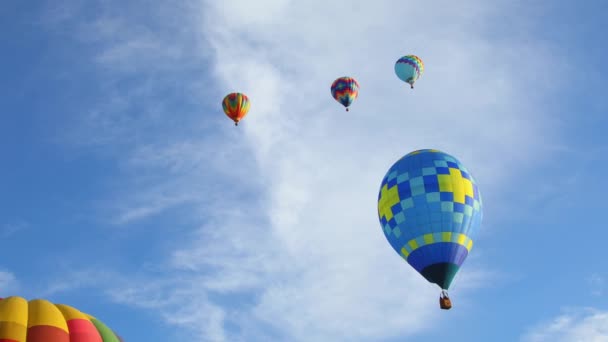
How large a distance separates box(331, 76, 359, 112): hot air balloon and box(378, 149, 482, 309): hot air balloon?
1528 cm

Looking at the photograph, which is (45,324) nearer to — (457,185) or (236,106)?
(457,185)

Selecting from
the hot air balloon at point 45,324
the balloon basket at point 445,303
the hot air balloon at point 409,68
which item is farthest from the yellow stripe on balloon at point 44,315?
the hot air balloon at point 409,68

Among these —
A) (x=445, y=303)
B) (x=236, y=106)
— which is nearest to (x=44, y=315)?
(x=445, y=303)

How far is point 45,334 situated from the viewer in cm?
2306

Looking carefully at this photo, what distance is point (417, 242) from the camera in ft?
109

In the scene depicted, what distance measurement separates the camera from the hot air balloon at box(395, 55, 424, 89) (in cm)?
5093

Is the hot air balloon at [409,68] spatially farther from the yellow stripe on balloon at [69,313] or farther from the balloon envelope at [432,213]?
the yellow stripe on balloon at [69,313]

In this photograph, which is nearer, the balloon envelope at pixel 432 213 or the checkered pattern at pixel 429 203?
the balloon envelope at pixel 432 213

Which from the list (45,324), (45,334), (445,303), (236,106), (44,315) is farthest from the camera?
(236,106)

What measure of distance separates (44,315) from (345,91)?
2996cm

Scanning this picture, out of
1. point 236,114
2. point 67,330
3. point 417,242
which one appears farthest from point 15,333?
point 236,114

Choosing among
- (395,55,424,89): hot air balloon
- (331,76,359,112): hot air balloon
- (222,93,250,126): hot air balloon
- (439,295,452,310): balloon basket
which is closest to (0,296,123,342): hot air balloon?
(439,295,452,310): balloon basket

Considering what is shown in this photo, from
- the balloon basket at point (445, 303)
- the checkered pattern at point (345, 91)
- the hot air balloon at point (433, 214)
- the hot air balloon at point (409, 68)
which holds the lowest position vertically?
the balloon basket at point (445, 303)

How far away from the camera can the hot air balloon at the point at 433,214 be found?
3275cm
